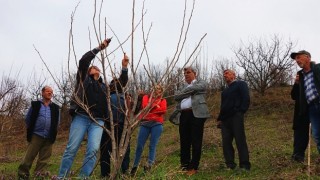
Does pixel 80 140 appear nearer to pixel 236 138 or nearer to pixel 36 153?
pixel 36 153

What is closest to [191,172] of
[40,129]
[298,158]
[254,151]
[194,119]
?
[194,119]

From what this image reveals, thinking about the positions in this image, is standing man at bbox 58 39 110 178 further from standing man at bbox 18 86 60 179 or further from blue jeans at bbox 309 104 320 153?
blue jeans at bbox 309 104 320 153

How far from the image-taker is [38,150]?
6.02m

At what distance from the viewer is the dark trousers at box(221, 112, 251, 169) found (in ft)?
18.4

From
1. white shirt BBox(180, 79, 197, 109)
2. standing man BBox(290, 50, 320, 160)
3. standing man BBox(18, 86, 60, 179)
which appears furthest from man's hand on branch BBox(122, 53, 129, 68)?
standing man BBox(290, 50, 320, 160)

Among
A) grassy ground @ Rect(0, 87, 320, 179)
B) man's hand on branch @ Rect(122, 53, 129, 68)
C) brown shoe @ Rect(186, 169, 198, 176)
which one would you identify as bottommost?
brown shoe @ Rect(186, 169, 198, 176)

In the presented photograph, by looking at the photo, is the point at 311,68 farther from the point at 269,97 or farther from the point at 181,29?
the point at 269,97

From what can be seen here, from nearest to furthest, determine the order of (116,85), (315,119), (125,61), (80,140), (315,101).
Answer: (116,85)
(125,61)
(80,140)
(315,101)
(315,119)

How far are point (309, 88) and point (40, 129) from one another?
4.18 meters

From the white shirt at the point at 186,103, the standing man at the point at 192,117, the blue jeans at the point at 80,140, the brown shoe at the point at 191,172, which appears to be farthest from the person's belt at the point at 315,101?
the blue jeans at the point at 80,140

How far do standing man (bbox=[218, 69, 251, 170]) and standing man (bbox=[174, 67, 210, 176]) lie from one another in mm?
376

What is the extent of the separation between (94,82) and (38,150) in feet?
7.27

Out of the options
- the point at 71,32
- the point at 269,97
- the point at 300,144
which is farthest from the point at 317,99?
the point at 269,97

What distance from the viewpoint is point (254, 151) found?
8242 mm
